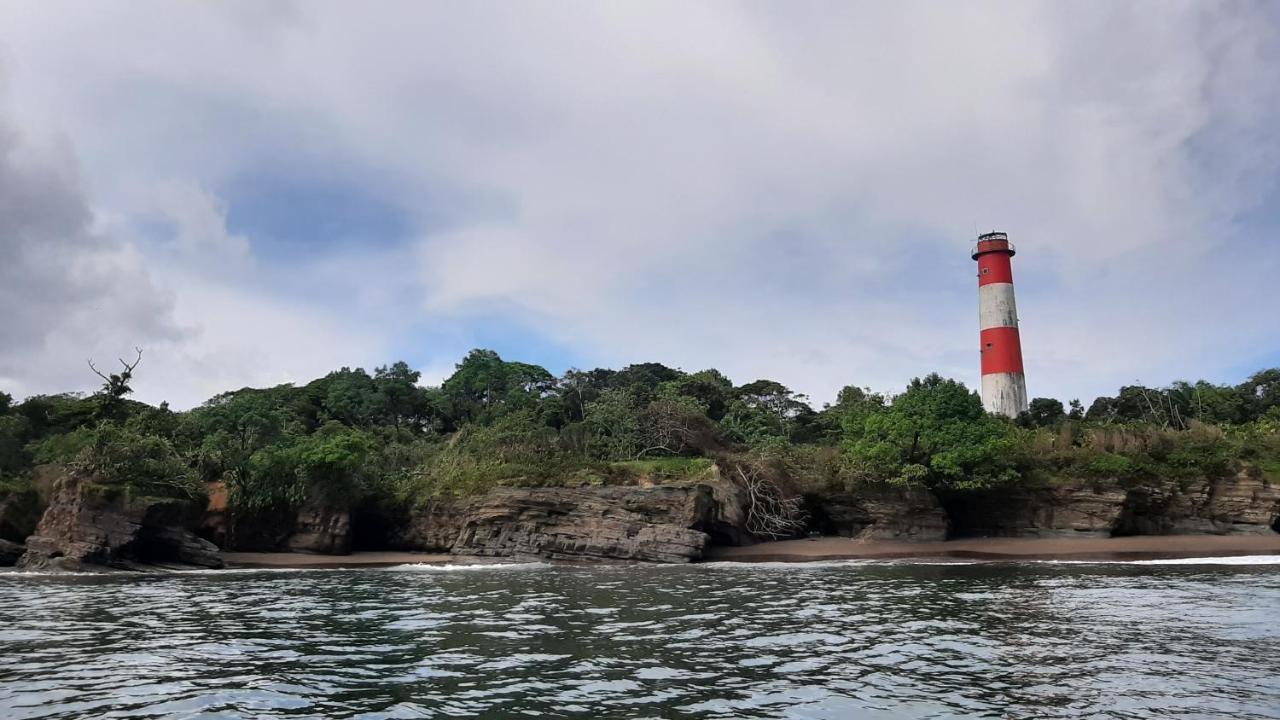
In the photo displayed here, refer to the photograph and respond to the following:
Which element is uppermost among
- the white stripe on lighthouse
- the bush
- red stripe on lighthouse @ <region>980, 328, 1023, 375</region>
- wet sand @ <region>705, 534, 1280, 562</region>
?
the white stripe on lighthouse

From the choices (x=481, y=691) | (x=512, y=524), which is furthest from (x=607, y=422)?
(x=481, y=691)

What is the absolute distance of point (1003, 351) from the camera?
58781 millimetres

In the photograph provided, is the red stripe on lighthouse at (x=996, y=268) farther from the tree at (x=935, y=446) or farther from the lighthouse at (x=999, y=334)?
the tree at (x=935, y=446)

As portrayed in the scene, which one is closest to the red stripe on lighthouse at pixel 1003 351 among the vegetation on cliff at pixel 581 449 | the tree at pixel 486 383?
the vegetation on cliff at pixel 581 449

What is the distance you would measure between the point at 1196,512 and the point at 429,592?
37.7m

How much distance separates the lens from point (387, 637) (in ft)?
44.3

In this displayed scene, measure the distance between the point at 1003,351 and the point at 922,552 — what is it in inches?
1152

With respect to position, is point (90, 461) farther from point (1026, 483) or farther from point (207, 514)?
point (1026, 483)

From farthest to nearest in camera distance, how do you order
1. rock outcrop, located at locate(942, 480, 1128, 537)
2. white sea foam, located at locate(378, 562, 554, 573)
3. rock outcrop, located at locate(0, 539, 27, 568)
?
rock outcrop, located at locate(942, 480, 1128, 537) < rock outcrop, located at locate(0, 539, 27, 568) < white sea foam, located at locate(378, 562, 554, 573)

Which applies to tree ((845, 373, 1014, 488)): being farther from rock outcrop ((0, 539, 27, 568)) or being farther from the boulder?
rock outcrop ((0, 539, 27, 568))

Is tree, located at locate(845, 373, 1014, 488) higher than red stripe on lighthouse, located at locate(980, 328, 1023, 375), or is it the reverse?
red stripe on lighthouse, located at locate(980, 328, 1023, 375)

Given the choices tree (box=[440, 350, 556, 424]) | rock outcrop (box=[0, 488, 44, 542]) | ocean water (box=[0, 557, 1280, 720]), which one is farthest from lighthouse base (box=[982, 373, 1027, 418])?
rock outcrop (box=[0, 488, 44, 542])

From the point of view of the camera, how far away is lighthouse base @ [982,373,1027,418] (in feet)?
189

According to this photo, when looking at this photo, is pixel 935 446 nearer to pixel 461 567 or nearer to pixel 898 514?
pixel 898 514
